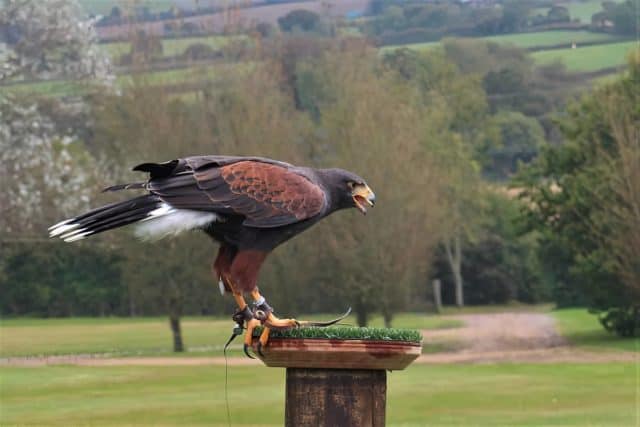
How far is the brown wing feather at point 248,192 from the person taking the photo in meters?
7.87

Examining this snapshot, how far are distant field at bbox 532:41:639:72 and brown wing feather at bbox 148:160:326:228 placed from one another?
60.1 m

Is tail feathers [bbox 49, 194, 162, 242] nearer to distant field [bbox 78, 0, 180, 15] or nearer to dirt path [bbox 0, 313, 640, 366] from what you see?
dirt path [bbox 0, 313, 640, 366]

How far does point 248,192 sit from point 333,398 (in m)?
1.37

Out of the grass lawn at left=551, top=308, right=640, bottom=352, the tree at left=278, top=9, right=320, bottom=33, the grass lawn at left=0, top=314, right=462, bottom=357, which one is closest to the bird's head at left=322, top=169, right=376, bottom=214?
the grass lawn at left=0, top=314, right=462, bottom=357

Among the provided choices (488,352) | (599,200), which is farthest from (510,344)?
(599,200)

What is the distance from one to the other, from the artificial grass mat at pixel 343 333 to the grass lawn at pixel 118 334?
17632mm

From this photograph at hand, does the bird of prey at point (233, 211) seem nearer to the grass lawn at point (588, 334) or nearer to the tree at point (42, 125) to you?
the grass lawn at point (588, 334)

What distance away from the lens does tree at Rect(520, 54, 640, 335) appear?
111 ft

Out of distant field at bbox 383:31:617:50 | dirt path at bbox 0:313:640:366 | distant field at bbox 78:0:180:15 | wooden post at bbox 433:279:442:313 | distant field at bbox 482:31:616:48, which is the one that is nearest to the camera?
dirt path at bbox 0:313:640:366

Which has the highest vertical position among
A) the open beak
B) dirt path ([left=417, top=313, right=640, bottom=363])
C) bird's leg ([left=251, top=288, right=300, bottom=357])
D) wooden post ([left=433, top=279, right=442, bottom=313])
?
the open beak

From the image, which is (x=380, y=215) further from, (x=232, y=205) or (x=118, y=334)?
(x=232, y=205)

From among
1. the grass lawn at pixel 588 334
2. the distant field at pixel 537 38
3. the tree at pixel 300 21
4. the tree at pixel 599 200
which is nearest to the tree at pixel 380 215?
the tree at pixel 599 200

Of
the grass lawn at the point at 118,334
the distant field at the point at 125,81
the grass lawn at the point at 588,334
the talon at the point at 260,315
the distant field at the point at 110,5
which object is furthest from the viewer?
the distant field at the point at 110,5

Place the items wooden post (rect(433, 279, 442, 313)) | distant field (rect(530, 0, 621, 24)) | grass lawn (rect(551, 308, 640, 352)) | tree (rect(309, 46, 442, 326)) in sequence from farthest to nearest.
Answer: distant field (rect(530, 0, 621, 24))
wooden post (rect(433, 279, 442, 313))
tree (rect(309, 46, 442, 326))
grass lawn (rect(551, 308, 640, 352))
